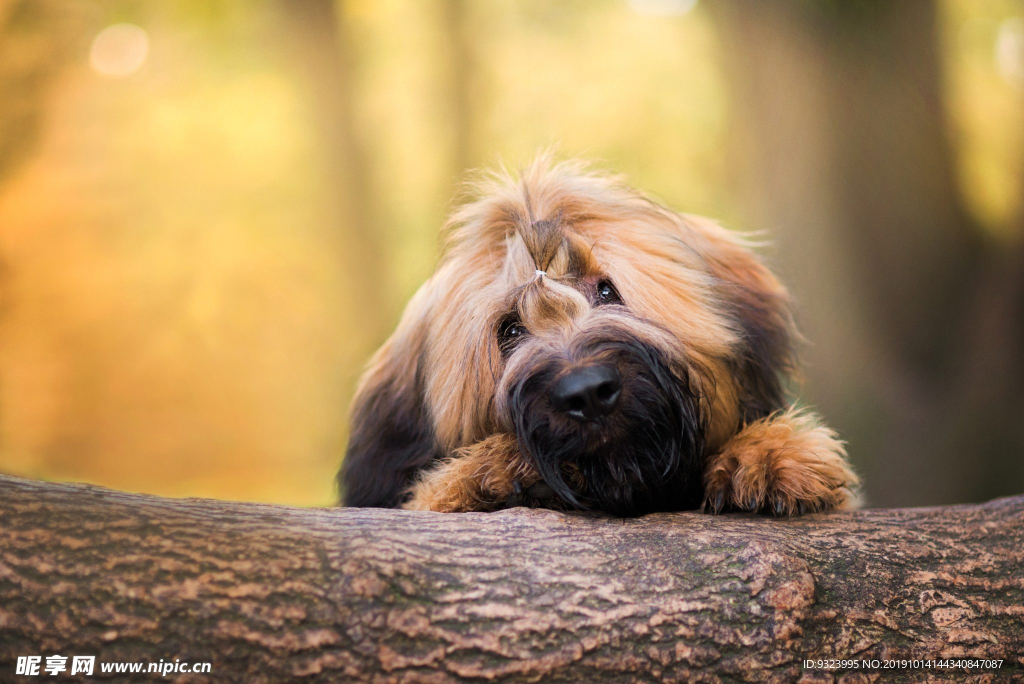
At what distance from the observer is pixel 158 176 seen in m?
8.45

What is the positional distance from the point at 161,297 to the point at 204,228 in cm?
88

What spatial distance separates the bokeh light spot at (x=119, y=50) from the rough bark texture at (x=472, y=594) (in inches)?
290

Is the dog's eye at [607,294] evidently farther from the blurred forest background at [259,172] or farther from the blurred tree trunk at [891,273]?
the blurred forest background at [259,172]

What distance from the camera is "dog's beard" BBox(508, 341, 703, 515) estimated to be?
7.68ft

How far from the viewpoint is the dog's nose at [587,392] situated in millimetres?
2273

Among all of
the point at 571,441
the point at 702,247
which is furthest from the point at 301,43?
the point at 571,441

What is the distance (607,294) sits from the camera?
276 centimetres

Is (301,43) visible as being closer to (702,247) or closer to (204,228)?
(204,228)

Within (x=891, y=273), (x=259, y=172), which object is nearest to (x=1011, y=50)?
(x=891, y=273)

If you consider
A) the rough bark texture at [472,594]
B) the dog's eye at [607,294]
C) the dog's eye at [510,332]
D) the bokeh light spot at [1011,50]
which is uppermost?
the bokeh light spot at [1011,50]

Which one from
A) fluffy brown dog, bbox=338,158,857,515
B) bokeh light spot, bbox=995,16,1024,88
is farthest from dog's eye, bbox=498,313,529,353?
bokeh light spot, bbox=995,16,1024,88

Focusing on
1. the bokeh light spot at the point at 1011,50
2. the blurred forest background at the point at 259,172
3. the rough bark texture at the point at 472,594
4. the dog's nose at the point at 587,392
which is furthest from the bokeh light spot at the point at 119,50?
the bokeh light spot at the point at 1011,50

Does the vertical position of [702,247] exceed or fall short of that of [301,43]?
it falls short

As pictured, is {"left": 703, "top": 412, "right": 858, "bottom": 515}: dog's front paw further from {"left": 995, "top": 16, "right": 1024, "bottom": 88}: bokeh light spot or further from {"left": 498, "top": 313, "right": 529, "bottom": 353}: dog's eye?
{"left": 995, "top": 16, "right": 1024, "bottom": 88}: bokeh light spot
